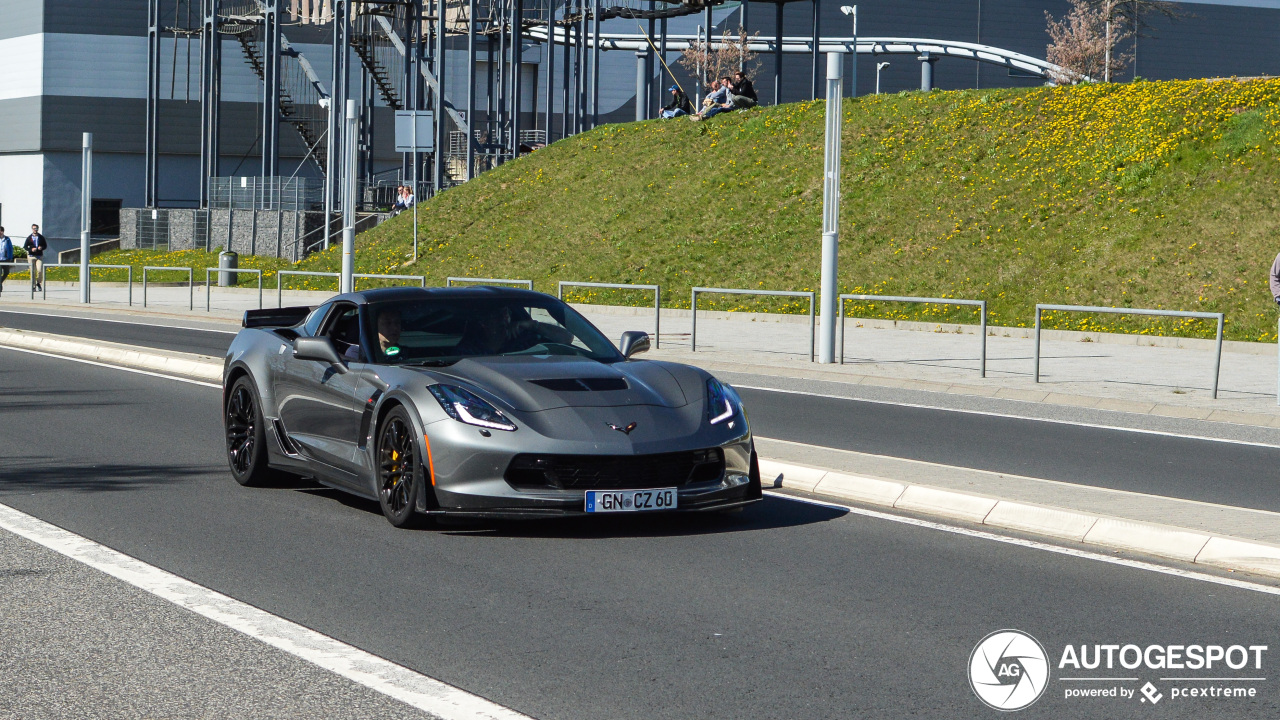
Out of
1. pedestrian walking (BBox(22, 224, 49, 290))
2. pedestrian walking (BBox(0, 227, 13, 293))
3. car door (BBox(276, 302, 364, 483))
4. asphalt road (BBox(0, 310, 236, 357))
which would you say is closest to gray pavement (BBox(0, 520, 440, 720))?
car door (BBox(276, 302, 364, 483))

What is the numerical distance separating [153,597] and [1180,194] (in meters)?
27.3

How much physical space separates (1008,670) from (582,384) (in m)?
3.41

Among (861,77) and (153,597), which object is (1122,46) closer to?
(861,77)

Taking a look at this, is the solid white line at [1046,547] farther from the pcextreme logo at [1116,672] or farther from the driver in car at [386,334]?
the driver in car at [386,334]

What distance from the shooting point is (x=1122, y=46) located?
82562mm

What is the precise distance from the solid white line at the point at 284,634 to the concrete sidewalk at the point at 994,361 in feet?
36.5

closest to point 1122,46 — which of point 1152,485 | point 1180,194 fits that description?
point 1180,194

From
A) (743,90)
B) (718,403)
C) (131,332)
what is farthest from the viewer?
(743,90)

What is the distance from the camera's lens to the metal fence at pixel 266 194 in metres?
53.5

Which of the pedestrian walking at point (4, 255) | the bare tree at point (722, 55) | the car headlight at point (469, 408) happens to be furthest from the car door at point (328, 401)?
the bare tree at point (722, 55)

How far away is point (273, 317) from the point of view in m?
11.9

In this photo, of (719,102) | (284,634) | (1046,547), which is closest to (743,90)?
(719,102)

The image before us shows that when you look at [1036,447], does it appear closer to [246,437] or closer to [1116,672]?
[246,437]

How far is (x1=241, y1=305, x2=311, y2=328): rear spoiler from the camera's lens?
450 inches
